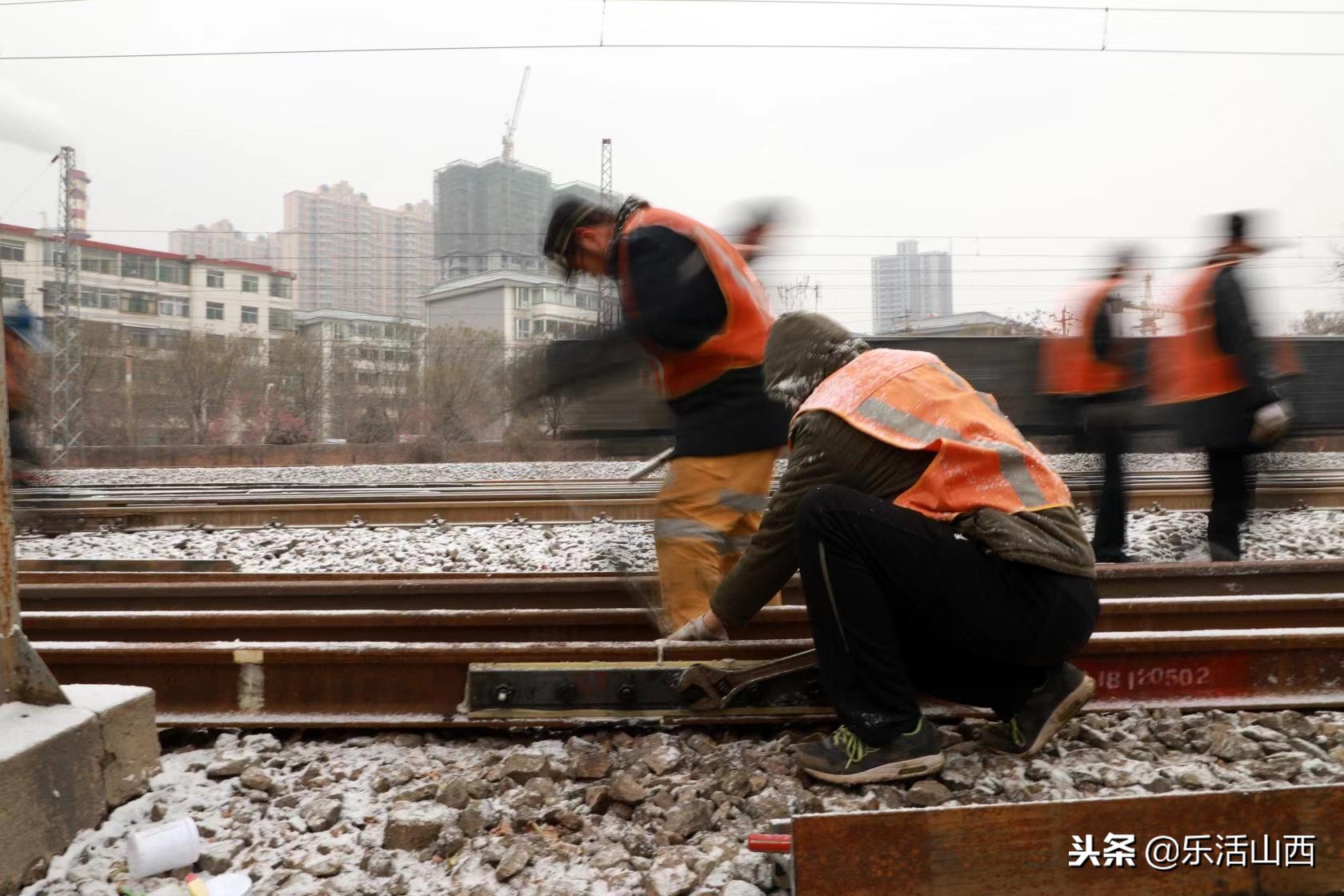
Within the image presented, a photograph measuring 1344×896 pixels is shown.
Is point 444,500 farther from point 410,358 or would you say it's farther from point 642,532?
point 410,358

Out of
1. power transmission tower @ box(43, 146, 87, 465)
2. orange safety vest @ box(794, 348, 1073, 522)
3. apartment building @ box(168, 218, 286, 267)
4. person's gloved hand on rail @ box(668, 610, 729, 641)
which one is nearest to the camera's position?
orange safety vest @ box(794, 348, 1073, 522)

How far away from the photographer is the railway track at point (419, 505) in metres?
8.10

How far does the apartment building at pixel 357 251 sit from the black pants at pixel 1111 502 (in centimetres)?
1193

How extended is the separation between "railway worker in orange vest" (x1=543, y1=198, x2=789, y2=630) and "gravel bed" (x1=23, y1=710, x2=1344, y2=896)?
902 millimetres

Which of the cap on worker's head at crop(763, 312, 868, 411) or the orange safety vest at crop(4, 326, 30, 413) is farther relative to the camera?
A: the orange safety vest at crop(4, 326, 30, 413)

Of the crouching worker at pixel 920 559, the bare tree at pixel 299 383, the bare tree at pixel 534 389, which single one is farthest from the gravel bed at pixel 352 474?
the crouching worker at pixel 920 559

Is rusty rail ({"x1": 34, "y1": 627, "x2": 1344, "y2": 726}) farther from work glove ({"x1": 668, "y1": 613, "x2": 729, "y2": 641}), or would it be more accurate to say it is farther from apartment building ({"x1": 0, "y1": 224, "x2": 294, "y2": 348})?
apartment building ({"x1": 0, "y1": 224, "x2": 294, "y2": 348})

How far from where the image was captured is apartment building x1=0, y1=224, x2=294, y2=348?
27547 millimetres

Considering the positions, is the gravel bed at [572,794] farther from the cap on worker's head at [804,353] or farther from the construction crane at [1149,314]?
the construction crane at [1149,314]

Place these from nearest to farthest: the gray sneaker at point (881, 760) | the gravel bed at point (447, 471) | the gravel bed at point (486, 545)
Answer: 1. the gray sneaker at point (881, 760)
2. the gravel bed at point (486, 545)
3. the gravel bed at point (447, 471)

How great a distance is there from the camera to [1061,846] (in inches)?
75.2

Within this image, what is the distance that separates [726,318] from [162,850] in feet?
8.12

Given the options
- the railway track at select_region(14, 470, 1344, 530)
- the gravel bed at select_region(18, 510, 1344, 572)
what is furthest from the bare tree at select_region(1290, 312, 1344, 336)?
the gravel bed at select_region(18, 510, 1344, 572)

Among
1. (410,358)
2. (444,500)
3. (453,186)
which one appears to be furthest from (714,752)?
(410,358)
